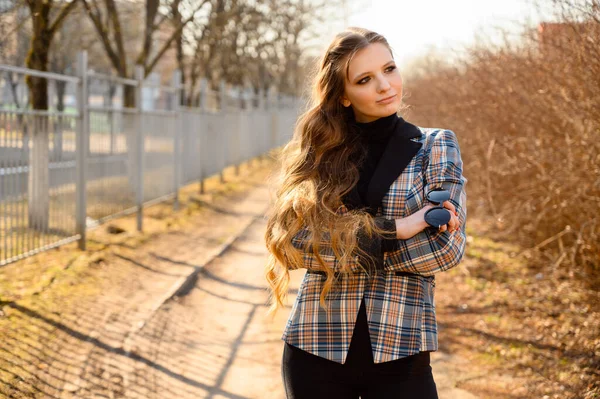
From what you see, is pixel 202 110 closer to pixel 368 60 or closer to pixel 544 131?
pixel 544 131

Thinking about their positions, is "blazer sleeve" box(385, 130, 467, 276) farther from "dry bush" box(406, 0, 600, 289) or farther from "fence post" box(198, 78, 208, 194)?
"fence post" box(198, 78, 208, 194)

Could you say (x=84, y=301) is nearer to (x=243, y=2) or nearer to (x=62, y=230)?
(x=62, y=230)

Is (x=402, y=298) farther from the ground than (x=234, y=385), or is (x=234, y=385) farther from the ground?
(x=402, y=298)

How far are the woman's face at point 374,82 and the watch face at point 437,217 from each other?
392 millimetres

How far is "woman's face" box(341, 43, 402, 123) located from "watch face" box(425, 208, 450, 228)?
1.29 feet

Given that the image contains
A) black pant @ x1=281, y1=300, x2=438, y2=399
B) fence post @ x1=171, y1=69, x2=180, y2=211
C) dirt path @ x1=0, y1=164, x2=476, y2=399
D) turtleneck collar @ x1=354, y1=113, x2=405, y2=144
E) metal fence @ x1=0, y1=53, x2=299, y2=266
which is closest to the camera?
black pant @ x1=281, y1=300, x2=438, y2=399

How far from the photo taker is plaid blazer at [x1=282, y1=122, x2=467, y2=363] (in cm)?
235

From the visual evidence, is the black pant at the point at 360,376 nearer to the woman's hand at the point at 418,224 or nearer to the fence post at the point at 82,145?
the woman's hand at the point at 418,224

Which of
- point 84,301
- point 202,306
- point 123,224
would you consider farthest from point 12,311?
point 123,224

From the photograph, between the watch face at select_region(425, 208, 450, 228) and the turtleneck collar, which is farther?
the turtleneck collar

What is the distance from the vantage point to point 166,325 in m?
6.55

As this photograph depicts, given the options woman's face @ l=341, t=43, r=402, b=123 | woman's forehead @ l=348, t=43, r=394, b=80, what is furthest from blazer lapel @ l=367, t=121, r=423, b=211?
Answer: woman's forehead @ l=348, t=43, r=394, b=80

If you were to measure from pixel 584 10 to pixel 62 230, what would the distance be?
19.0ft

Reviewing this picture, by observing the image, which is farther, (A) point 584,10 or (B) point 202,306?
(B) point 202,306
